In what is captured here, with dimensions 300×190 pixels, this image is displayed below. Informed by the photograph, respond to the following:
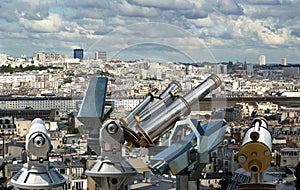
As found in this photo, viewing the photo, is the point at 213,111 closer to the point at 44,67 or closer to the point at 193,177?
the point at 193,177

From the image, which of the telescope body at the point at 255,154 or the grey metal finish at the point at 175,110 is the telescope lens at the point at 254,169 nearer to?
the telescope body at the point at 255,154

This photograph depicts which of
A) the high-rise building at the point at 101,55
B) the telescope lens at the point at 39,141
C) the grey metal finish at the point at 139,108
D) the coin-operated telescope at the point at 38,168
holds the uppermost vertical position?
the high-rise building at the point at 101,55

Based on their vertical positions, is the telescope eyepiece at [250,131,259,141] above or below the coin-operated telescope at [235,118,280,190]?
above

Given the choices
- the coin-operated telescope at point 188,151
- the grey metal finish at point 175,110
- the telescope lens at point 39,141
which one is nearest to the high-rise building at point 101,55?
the grey metal finish at point 175,110

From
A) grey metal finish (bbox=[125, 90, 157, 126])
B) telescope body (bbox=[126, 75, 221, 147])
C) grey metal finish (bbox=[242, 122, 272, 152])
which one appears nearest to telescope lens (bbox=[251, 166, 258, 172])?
grey metal finish (bbox=[242, 122, 272, 152])

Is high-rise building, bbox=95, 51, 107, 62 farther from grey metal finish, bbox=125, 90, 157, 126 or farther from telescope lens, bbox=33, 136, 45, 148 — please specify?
telescope lens, bbox=33, 136, 45, 148

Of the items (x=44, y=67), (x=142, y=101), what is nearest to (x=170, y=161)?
(x=142, y=101)
